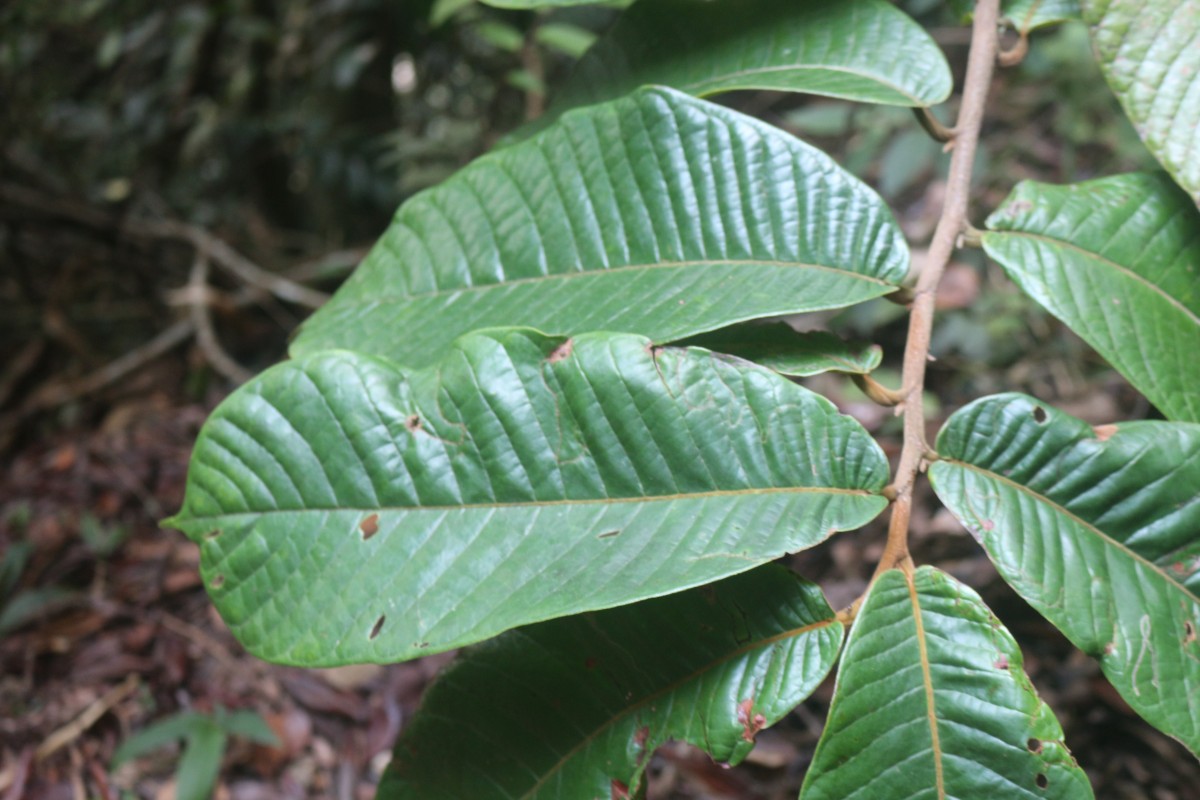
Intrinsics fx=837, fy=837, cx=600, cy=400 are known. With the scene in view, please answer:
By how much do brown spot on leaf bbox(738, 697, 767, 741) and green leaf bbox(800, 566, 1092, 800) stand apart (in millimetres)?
44

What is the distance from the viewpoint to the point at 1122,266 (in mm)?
709

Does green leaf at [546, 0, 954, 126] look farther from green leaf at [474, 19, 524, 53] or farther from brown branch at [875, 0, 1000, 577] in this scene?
green leaf at [474, 19, 524, 53]

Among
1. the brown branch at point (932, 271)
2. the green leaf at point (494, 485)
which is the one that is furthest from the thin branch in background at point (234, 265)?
the brown branch at point (932, 271)

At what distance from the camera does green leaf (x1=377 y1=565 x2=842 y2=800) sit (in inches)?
23.2

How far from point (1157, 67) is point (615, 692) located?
70cm

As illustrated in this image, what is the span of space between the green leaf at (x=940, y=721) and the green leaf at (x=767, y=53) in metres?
0.46

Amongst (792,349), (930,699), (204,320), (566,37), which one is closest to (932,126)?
(792,349)

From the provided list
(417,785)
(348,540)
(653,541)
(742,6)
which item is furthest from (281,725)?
(742,6)

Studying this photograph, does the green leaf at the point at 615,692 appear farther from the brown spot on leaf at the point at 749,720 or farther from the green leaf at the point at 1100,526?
the green leaf at the point at 1100,526

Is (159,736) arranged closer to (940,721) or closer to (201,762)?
(201,762)

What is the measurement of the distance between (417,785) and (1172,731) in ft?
1.80

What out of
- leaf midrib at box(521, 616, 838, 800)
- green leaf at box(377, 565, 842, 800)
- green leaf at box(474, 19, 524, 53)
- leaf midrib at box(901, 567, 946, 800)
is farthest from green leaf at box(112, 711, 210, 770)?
green leaf at box(474, 19, 524, 53)

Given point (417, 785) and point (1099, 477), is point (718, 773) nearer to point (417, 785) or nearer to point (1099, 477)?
point (417, 785)

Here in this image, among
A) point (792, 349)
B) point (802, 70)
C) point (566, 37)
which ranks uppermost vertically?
point (566, 37)
